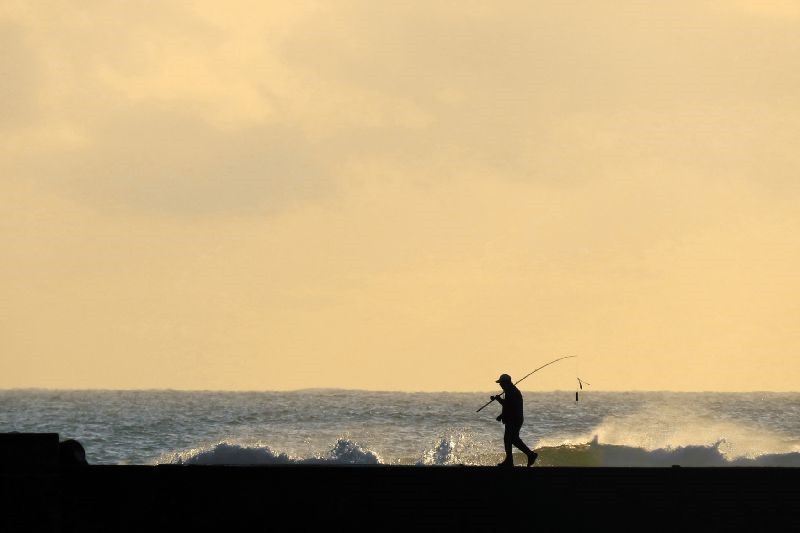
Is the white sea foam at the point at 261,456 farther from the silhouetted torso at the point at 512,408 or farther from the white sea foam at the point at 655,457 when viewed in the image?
the silhouetted torso at the point at 512,408

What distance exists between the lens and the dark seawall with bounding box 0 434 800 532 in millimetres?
14438

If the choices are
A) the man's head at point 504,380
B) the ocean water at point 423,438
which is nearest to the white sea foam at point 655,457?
the ocean water at point 423,438

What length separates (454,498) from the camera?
47.5 ft

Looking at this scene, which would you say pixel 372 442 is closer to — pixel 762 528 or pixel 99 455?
pixel 99 455

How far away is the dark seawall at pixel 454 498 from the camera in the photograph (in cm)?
1444

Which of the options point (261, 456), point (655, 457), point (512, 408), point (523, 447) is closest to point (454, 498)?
point (523, 447)

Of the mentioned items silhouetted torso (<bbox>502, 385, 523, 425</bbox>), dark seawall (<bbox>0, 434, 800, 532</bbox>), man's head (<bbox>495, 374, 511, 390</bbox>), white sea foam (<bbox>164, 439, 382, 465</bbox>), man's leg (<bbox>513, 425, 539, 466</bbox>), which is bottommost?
dark seawall (<bbox>0, 434, 800, 532</bbox>)

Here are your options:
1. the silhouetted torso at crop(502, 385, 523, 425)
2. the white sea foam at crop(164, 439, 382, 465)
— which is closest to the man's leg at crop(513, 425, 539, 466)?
the silhouetted torso at crop(502, 385, 523, 425)

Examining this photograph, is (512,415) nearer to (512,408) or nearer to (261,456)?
(512,408)

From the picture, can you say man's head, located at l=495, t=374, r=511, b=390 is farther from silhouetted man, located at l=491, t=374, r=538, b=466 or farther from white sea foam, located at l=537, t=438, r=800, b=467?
white sea foam, located at l=537, t=438, r=800, b=467

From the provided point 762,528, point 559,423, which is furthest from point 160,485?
point 559,423

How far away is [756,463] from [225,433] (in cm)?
3521

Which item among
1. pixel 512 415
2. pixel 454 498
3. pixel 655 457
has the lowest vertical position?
pixel 454 498

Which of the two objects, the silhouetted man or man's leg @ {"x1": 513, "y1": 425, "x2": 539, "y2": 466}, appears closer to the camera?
man's leg @ {"x1": 513, "y1": 425, "x2": 539, "y2": 466}
